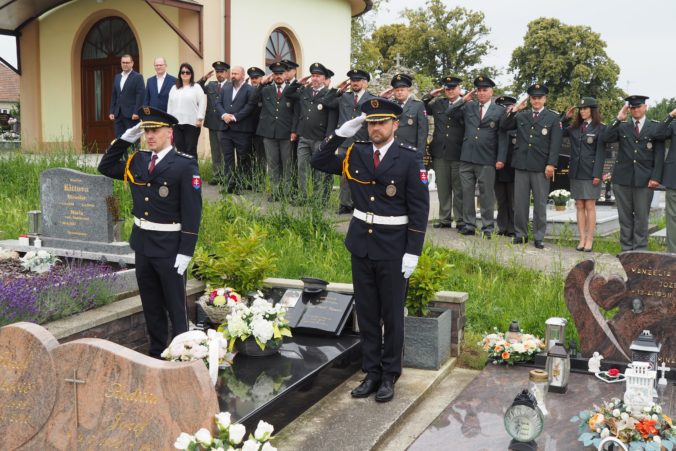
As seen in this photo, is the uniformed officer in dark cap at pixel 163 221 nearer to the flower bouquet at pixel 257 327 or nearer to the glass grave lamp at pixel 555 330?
the flower bouquet at pixel 257 327

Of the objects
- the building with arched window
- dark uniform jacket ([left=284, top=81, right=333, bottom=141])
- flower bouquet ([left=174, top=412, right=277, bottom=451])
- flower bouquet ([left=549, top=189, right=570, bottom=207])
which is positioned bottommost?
flower bouquet ([left=174, top=412, right=277, bottom=451])

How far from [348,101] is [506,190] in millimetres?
2422

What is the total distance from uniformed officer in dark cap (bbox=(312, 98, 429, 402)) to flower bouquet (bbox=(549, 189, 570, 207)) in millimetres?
8060

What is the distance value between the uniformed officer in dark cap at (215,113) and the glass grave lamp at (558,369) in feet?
25.1

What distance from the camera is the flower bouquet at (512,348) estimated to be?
605cm

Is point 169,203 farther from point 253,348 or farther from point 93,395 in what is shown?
point 93,395

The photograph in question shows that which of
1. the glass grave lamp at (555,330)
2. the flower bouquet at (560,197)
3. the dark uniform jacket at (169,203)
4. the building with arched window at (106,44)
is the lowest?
the glass grave lamp at (555,330)

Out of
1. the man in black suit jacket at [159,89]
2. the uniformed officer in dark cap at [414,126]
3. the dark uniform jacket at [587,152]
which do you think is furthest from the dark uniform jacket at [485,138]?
the man in black suit jacket at [159,89]

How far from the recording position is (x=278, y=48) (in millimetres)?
19062

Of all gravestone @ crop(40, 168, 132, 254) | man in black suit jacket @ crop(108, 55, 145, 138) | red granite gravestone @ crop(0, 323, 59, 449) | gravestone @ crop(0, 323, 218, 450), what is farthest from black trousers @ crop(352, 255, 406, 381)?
man in black suit jacket @ crop(108, 55, 145, 138)

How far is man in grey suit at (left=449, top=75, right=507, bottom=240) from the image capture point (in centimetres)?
1065

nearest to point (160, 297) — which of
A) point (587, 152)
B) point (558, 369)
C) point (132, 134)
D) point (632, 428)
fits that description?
point (132, 134)

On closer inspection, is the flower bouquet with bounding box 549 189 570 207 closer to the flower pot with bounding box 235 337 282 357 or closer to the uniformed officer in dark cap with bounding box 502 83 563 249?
the uniformed officer in dark cap with bounding box 502 83 563 249

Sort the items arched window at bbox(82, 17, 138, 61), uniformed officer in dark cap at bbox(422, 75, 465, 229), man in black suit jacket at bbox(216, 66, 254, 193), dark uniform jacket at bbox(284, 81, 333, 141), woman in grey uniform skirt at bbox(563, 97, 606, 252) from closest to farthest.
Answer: woman in grey uniform skirt at bbox(563, 97, 606, 252) < uniformed officer in dark cap at bbox(422, 75, 465, 229) < dark uniform jacket at bbox(284, 81, 333, 141) < man in black suit jacket at bbox(216, 66, 254, 193) < arched window at bbox(82, 17, 138, 61)
